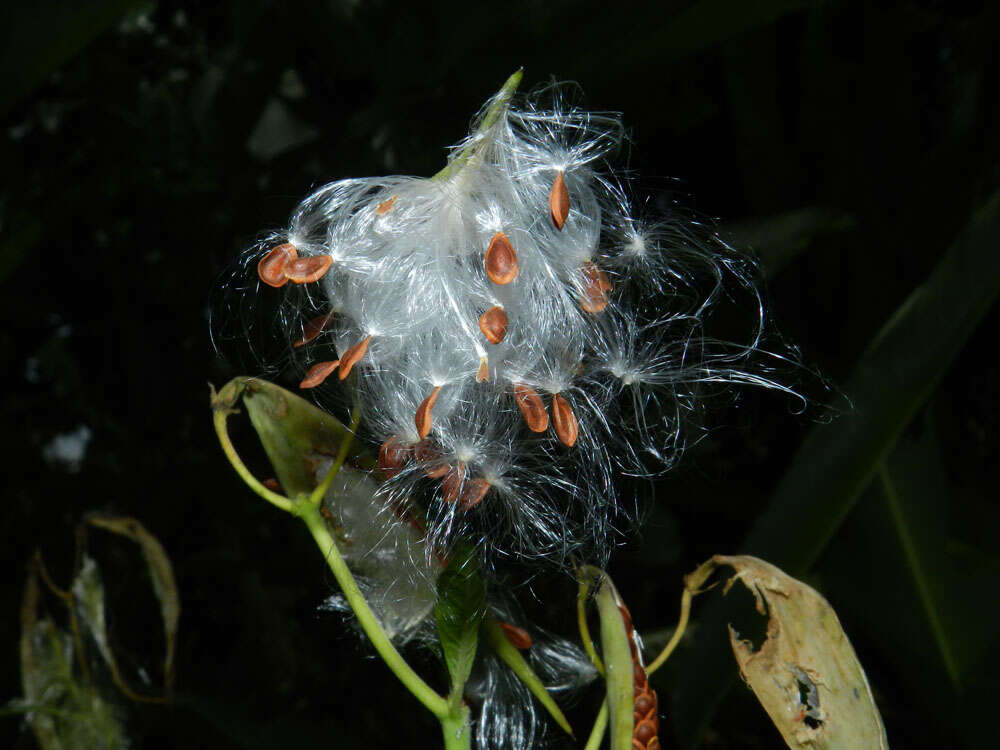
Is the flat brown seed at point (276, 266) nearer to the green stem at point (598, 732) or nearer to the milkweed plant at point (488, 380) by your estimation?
the milkweed plant at point (488, 380)

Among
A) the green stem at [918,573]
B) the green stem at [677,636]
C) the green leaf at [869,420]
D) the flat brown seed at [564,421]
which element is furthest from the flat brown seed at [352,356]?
the green stem at [918,573]

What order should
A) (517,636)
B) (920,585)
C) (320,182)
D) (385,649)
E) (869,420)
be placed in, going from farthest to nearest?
1. (320,182)
2. (920,585)
3. (869,420)
4. (517,636)
5. (385,649)

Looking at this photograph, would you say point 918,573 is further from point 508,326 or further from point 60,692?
point 60,692

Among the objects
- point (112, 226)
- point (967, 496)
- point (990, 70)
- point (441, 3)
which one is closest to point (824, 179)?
point (990, 70)

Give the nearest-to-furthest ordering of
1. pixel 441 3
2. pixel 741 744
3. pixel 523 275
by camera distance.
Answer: pixel 523 275 < pixel 441 3 < pixel 741 744

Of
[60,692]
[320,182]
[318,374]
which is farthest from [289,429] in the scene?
[320,182]

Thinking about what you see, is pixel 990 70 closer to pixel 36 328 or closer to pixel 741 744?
pixel 741 744
